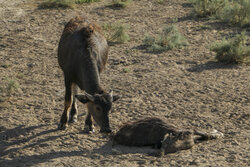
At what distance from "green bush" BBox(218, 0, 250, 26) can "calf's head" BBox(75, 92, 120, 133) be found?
9324 mm

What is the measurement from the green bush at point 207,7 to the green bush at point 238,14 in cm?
62

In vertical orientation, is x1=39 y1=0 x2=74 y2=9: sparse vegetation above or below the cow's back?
above

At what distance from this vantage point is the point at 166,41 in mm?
14664

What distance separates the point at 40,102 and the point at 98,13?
740 centimetres

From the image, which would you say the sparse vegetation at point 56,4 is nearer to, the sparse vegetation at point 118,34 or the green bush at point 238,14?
the sparse vegetation at point 118,34

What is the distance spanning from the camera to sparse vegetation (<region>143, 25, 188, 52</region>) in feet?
46.9

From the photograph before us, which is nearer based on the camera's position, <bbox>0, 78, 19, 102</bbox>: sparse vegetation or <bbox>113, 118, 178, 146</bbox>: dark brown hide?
<bbox>113, 118, 178, 146</bbox>: dark brown hide

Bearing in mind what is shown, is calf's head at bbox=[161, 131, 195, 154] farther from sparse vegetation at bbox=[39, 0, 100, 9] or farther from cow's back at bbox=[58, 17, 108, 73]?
sparse vegetation at bbox=[39, 0, 100, 9]

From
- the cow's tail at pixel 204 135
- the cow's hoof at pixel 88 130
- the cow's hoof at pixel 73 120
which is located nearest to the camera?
the cow's tail at pixel 204 135

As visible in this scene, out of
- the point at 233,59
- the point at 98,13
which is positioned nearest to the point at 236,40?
the point at 233,59

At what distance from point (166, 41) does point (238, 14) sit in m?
3.66

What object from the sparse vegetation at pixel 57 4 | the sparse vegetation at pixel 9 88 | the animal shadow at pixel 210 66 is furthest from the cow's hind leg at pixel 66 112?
the sparse vegetation at pixel 57 4

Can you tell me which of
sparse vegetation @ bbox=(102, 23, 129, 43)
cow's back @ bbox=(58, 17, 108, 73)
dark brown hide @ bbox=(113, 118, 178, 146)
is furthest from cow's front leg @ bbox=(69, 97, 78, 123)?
sparse vegetation @ bbox=(102, 23, 129, 43)

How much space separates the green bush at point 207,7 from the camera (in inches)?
685
